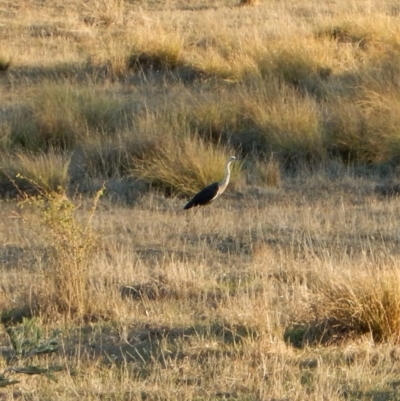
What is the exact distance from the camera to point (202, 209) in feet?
33.1

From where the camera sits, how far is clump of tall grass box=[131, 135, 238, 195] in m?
11.0

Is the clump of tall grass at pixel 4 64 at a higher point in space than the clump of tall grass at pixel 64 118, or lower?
lower

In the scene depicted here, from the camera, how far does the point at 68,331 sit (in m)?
6.35

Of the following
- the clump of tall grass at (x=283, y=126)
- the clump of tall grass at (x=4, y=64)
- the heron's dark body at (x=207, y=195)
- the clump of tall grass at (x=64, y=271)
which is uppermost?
the clump of tall grass at (x=64, y=271)

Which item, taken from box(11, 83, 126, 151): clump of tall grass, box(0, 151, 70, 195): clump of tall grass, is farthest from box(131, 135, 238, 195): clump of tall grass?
box(11, 83, 126, 151): clump of tall grass

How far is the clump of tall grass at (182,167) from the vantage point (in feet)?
36.2

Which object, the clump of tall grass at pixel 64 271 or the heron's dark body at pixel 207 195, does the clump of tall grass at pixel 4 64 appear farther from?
the clump of tall grass at pixel 64 271

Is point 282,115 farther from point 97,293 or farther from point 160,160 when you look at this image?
Result: point 97,293

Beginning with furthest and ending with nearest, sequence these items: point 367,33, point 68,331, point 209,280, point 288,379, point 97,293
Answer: point 367,33
point 209,280
point 97,293
point 68,331
point 288,379

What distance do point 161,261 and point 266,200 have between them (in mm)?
2675

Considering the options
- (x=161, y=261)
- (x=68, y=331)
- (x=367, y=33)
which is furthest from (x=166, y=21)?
(x=68, y=331)

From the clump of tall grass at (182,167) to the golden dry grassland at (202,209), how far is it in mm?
22

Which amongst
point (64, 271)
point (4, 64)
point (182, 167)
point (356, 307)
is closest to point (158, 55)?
point (4, 64)

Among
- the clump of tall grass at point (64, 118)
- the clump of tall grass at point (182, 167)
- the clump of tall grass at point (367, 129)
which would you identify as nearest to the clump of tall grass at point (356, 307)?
the clump of tall grass at point (182, 167)
